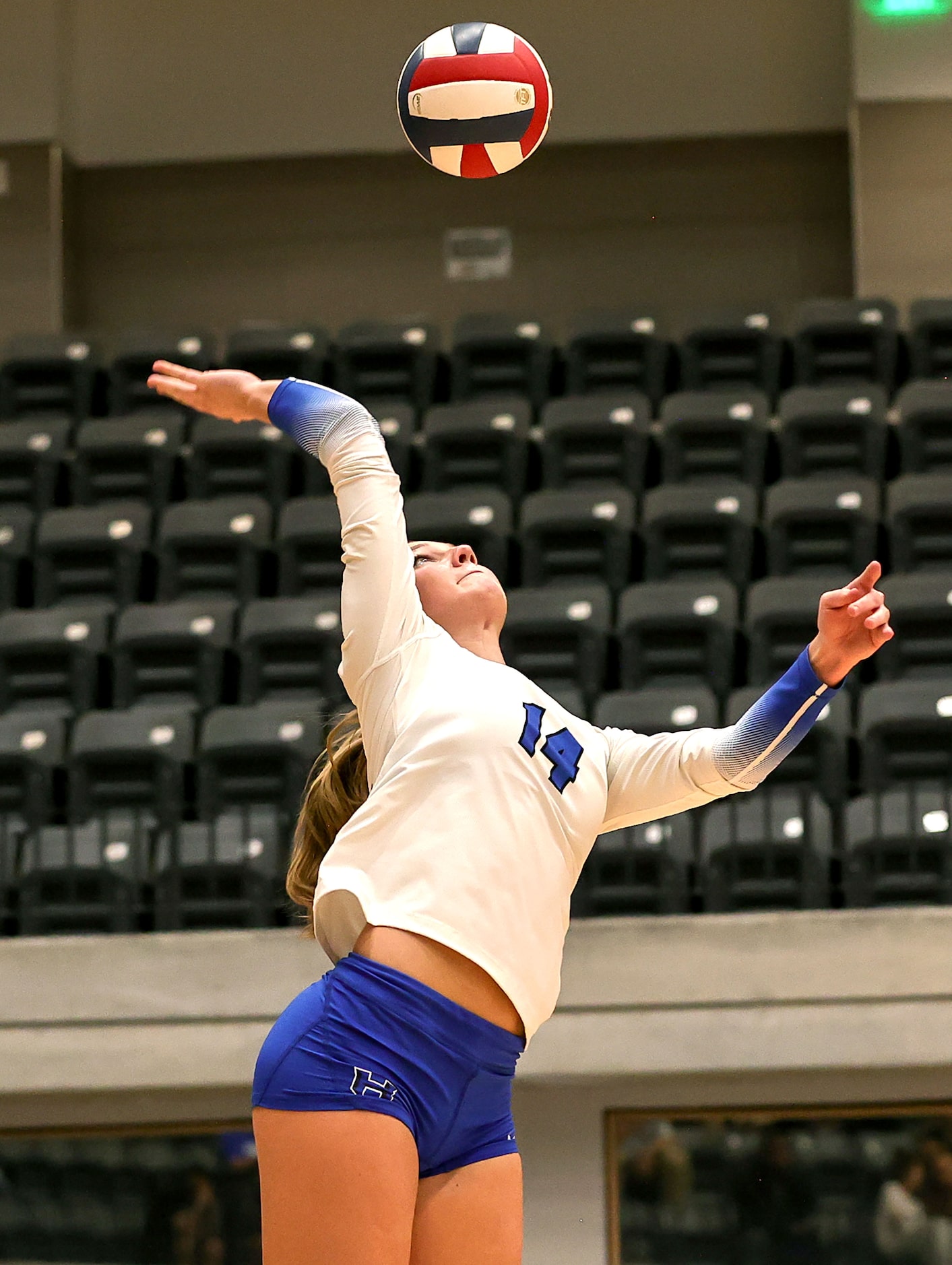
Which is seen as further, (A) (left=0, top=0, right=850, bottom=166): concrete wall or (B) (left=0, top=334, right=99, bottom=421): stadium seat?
(A) (left=0, top=0, right=850, bottom=166): concrete wall

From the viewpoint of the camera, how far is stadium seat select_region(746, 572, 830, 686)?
20.3ft

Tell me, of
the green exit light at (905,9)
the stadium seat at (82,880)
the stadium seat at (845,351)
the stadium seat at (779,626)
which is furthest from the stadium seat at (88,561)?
the green exit light at (905,9)

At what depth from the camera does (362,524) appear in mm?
2404

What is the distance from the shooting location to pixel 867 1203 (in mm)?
5539

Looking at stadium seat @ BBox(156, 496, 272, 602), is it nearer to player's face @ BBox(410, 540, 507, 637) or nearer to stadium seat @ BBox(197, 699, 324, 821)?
stadium seat @ BBox(197, 699, 324, 821)

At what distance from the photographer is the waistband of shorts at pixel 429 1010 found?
2266 millimetres

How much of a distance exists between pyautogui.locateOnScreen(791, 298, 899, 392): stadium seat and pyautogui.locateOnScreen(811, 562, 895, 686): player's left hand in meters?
5.86

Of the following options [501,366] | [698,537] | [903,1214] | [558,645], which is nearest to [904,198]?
[501,366]

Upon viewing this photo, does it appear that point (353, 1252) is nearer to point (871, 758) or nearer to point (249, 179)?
point (871, 758)

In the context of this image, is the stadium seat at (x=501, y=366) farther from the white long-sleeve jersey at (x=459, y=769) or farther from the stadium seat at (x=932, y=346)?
the white long-sleeve jersey at (x=459, y=769)

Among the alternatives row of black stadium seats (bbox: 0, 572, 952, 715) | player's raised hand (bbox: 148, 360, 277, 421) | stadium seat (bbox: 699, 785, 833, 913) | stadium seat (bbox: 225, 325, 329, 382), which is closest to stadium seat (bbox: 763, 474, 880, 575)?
row of black stadium seats (bbox: 0, 572, 952, 715)

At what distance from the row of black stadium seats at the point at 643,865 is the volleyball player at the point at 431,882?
9.54ft

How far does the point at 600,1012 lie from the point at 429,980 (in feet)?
9.65

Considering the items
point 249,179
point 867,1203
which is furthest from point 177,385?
point 249,179
